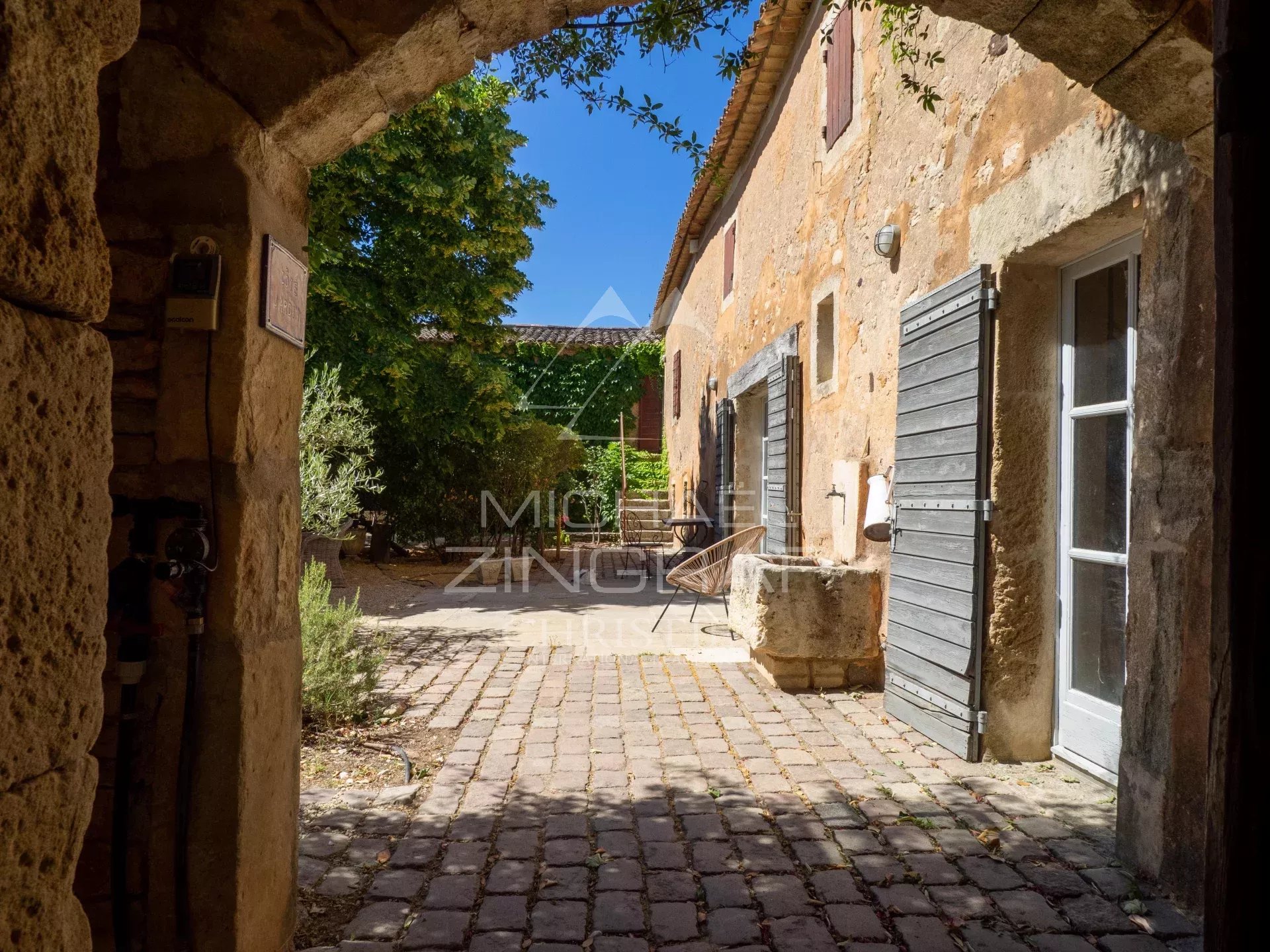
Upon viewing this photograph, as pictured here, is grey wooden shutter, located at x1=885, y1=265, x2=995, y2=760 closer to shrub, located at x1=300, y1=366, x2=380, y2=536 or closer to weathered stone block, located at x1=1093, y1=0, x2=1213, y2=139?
weathered stone block, located at x1=1093, y1=0, x2=1213, y2=139

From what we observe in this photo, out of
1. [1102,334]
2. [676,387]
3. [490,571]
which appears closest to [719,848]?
[1102,334]

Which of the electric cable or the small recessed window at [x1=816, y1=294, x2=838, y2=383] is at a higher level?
the small recessed window at [x1=816, y1=294, x2=838, y2=383]

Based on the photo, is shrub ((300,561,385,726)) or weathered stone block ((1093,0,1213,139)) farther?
shrub ((300,561,385,726))

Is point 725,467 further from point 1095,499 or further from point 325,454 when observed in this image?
point 1095,499

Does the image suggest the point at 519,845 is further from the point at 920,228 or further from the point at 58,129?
the point at 920,228

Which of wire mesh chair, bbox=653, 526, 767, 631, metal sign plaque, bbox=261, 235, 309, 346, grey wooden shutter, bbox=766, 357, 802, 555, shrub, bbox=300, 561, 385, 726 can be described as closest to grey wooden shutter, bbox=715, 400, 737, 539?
grey wooden shutter, bbox=766, 357, 802, 555

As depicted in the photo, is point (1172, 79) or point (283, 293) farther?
point (1172, 79)

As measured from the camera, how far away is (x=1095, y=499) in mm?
3336

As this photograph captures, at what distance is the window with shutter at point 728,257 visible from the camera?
31.1ft

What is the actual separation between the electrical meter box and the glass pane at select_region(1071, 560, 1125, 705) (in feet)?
10.7

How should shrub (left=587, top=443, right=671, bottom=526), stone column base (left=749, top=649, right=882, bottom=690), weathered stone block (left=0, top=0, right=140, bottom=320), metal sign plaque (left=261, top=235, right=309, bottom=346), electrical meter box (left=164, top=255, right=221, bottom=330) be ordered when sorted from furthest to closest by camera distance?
shrub (left=587, top=443, right=671, bottom=526) < stone column base (left=749, top=649, right=882, bottom=690) < metal sign plaque (left=261, top=235, right=309, bottom=346) < electrical meter box (left=164, top=255, right=221, bottom=330) < weathered stone block (left=0, top=0, right=140, bottom=320)

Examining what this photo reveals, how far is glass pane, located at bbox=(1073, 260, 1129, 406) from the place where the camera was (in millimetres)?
3164

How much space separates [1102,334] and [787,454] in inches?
130

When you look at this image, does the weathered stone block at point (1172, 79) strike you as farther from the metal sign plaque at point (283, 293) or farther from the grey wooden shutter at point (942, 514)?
the metal sign plaque at point (283, 293)
